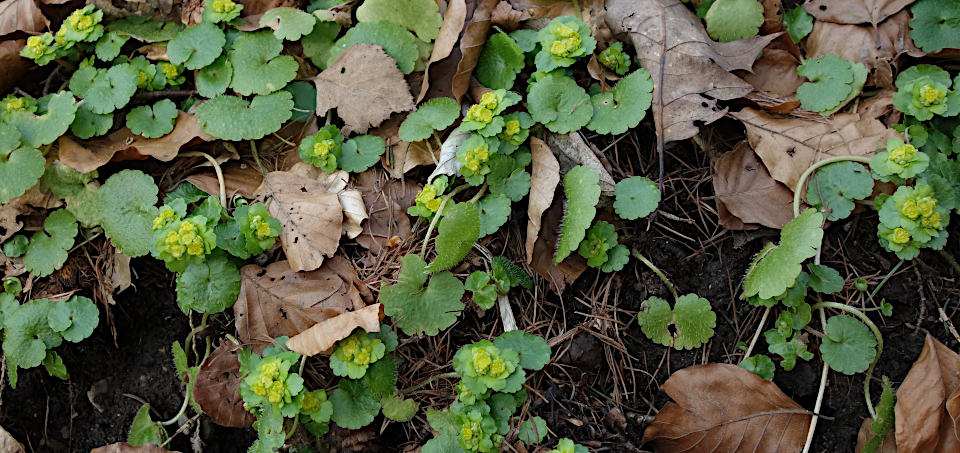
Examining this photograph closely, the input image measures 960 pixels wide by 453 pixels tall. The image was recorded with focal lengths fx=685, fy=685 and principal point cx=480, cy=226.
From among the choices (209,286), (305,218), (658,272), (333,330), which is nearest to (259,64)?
(305,218)

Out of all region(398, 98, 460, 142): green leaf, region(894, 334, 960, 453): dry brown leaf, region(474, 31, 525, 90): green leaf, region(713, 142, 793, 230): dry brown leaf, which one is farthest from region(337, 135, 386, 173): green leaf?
region(894, 334, 960, 453): dry brown leaf

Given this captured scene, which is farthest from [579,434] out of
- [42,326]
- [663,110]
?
[42,326]

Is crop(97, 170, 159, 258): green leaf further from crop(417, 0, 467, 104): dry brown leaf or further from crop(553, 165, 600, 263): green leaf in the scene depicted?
crop(553, 165, 600, 263): green leaf

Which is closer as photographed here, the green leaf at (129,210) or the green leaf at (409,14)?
the green leaf at (129,210)

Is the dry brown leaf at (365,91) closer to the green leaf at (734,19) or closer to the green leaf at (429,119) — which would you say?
the green leaf at (429,119)

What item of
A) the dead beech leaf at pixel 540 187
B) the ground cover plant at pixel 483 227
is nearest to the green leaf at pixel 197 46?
the ground cover plant at pixel 483 227

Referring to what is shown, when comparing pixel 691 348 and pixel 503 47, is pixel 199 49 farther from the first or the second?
pixel 691 348

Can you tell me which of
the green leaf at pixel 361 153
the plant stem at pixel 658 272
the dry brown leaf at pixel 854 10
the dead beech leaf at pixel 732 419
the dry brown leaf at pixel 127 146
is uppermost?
the dry brown leaf at pixel 854 10
